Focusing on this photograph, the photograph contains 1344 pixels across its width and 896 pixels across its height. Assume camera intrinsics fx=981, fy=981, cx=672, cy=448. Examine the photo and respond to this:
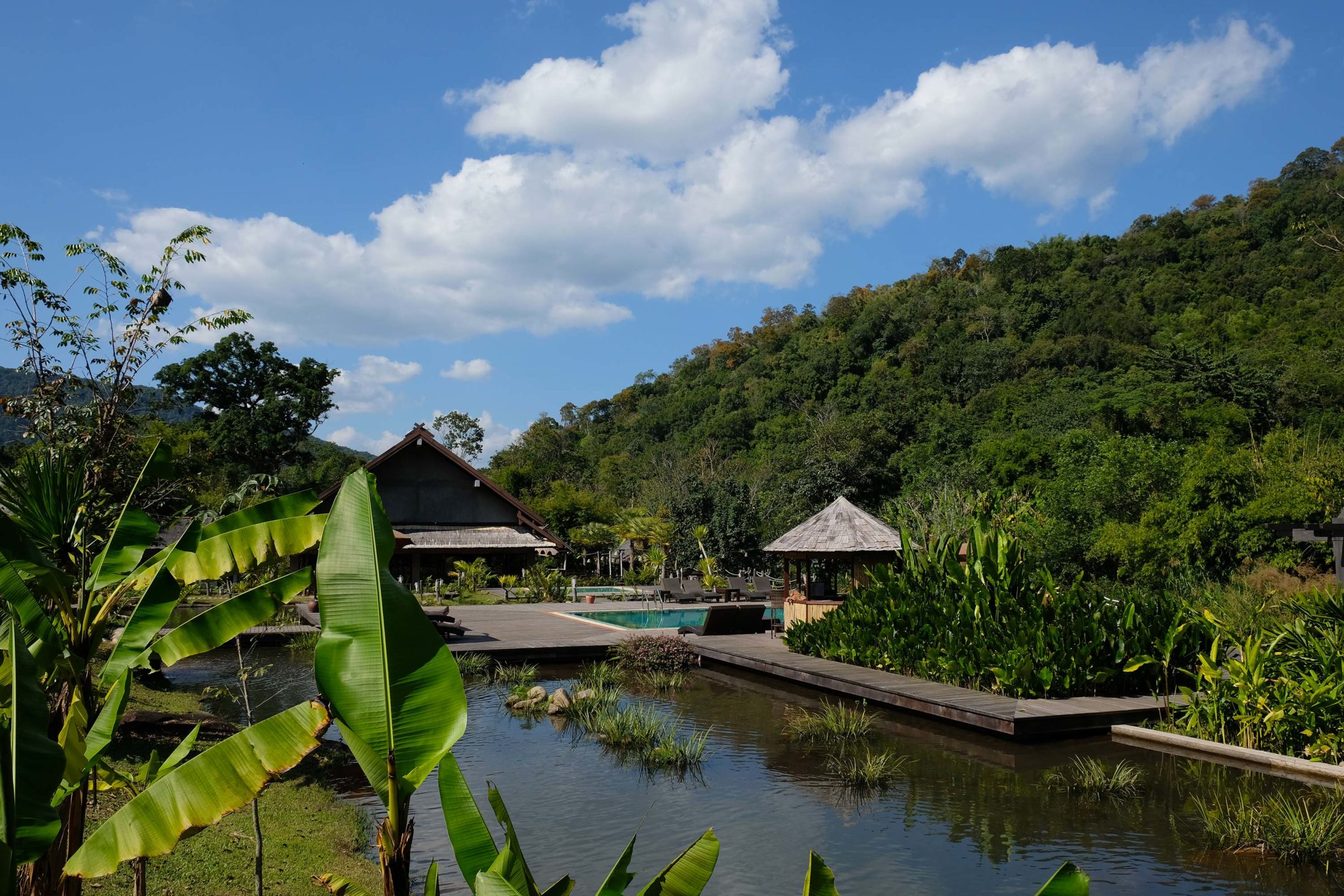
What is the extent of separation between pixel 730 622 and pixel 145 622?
1542 centimetres

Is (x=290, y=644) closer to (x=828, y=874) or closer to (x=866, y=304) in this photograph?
(x=828, y=874)

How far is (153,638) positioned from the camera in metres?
3.29

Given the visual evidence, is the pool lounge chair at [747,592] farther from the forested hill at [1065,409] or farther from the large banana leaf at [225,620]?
the large banana leaf at [225,620]

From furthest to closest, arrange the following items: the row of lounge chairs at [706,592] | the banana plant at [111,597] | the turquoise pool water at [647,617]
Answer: the row of lounge chairs at [706,592], the turquoise pool water at [647,617], the banana plant at [111,597]

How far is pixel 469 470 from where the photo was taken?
31734mm

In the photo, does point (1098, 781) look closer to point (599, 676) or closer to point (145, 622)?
point (599, 676)

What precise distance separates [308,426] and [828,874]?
1988 inches

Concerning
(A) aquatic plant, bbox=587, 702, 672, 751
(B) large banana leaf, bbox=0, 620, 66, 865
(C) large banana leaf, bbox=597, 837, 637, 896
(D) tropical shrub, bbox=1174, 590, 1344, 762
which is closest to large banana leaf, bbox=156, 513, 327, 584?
(B) large banana leaf, bbox=0, 620, 66, 865

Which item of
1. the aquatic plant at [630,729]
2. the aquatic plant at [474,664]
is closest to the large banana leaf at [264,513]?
the aquatic plant at [630,729]

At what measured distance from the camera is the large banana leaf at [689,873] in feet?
7.36

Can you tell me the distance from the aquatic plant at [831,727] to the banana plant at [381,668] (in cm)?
839

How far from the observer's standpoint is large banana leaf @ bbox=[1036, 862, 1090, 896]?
1927 mm

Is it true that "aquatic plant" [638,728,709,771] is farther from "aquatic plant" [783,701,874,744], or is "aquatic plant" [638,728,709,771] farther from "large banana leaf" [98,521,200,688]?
"large banana leaf" [98,521,200,688]

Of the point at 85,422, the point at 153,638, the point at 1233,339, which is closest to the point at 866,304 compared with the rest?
the point at 1233,339
